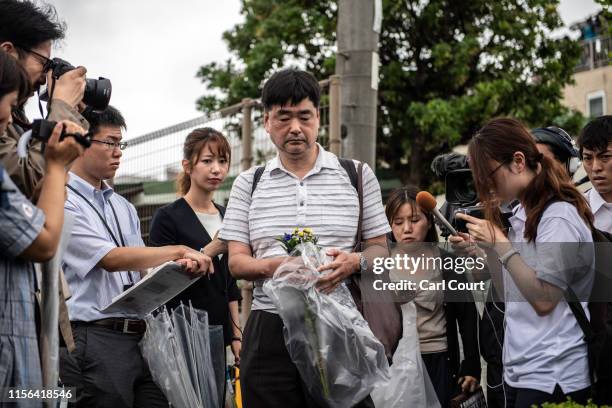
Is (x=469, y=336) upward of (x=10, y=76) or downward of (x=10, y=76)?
downward

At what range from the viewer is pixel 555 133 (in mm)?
4289

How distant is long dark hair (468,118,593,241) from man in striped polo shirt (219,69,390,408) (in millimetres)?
518

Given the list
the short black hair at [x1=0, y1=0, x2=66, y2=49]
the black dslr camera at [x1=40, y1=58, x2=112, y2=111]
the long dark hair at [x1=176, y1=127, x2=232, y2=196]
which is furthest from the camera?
the long dark hair at [x1=176, y1=127, x2=232, y2=196]

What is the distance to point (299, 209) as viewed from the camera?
360 cm

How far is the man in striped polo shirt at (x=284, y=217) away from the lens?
3475 millimetres

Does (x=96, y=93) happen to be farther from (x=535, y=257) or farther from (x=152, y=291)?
(x=535, y=257)

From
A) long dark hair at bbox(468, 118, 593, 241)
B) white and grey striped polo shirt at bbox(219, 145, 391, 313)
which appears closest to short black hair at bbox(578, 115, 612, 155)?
long dark hair at bbox(468, 118, 593, 241)

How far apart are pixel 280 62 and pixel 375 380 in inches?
662

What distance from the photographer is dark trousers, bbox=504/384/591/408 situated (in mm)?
3080

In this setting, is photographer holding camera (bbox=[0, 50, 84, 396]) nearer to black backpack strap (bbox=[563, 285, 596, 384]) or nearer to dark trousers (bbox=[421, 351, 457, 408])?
black backpack strap (bbox=[563, 285, 596, 384])

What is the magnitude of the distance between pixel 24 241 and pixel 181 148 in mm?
4974

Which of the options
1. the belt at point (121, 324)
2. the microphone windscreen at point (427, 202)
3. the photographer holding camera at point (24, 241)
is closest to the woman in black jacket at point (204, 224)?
the belt at point (121, 324)

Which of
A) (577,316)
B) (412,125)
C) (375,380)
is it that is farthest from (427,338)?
(412,125)

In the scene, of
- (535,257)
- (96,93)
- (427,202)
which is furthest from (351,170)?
(96,93)
